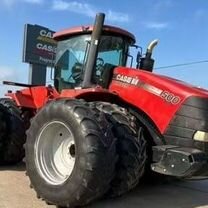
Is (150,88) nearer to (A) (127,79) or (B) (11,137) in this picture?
(A) (127,79)

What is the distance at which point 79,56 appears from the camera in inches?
295

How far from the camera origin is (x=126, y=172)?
18.5ft

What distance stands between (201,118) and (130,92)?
1.13 meters

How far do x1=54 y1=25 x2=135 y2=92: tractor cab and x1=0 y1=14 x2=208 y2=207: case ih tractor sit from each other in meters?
0.02

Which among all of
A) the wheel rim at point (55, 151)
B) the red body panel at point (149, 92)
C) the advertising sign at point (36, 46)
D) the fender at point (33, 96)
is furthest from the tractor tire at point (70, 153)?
the advertising sign at point (36, 46)

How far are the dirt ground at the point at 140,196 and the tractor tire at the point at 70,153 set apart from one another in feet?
1.11

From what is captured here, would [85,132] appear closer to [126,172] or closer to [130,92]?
[126,172]

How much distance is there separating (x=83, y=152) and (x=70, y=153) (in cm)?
77

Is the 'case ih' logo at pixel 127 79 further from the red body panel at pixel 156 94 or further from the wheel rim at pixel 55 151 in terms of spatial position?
the wheel rim at pixel 55 151

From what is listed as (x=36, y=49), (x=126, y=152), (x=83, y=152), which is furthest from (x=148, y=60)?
(x=36, y=49)

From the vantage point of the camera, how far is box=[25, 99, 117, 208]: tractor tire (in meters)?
5.34

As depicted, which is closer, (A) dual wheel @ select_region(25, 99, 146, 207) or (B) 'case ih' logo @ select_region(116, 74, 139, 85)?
(A) dual wheel @ select_region(25, 99, 146, 207)

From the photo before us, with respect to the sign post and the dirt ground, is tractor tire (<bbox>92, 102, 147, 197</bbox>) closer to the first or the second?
the dirt ground

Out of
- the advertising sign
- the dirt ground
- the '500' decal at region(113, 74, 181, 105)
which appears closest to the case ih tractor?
the '500' decal at region(113, 74, 181, 105)
